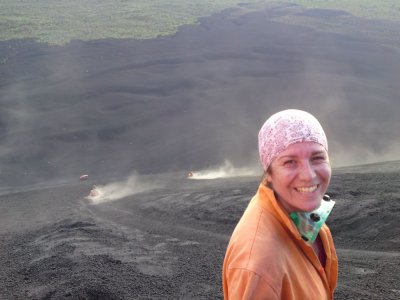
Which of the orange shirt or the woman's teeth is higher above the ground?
the woman's teeth

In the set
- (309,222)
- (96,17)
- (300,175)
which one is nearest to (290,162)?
(300,175)

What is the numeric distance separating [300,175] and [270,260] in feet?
1.61

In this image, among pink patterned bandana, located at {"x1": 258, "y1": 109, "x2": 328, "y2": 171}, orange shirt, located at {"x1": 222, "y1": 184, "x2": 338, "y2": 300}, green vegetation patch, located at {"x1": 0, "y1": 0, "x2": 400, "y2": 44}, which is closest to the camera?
orange shirt, located at {"x1": 222, "y1": 184, "x2": 338, "y2": 300}

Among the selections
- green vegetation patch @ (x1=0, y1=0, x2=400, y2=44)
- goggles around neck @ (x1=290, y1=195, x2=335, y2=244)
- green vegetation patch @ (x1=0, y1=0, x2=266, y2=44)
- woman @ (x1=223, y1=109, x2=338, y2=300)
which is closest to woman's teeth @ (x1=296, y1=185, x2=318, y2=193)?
woman @ (x1=223, y1=109, x2=338, y2=300)

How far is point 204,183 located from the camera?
39.9 feet

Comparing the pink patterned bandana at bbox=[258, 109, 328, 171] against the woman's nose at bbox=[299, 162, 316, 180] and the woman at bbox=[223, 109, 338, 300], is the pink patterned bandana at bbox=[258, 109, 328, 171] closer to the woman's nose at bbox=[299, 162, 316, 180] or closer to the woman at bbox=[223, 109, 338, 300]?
the woman at bbox=[223, 109, 338, 300]

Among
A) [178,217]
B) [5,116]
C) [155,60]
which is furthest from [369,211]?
[155,60]

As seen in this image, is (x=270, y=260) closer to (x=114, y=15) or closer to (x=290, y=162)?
(x=290, y=162)

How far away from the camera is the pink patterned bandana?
2406mm

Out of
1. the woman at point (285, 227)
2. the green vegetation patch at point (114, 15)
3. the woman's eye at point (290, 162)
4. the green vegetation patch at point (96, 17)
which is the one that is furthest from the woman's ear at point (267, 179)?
the green vegetation patch at point (96, 17)

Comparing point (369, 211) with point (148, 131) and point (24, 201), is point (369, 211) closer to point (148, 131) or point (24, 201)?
point (24, 201)

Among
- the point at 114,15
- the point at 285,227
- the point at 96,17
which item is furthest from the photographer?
the point at 114,15

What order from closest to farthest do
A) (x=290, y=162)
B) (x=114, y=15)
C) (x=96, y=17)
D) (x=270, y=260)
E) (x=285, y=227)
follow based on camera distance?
1. (x=270, y=260)
2. (x=285, y=227)
3. (x=290, y=162)
4. (x=96, y=17)
5. (x=114, y=15)

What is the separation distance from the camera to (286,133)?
2406 millimetres
